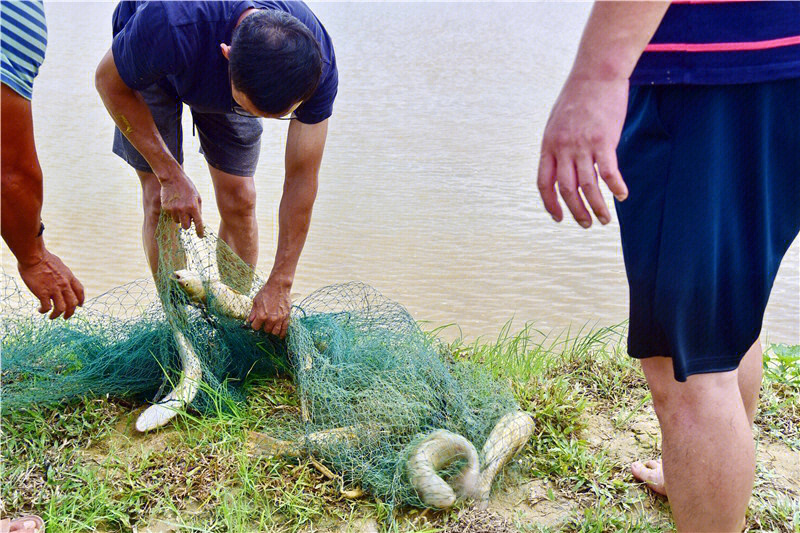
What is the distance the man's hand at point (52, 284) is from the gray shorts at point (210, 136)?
1075mm

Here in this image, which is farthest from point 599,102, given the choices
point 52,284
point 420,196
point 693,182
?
point 420,196

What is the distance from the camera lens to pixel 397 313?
3.50m

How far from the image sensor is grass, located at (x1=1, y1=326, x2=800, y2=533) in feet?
8.50

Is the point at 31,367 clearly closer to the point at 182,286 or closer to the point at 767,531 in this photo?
the point at 182,286

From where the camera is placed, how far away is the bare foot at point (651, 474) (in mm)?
2709

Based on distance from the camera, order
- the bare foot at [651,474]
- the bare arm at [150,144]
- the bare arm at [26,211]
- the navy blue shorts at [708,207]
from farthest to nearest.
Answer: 1. the bare arm at [150,144]
2. the bare foot at [651,474]
3. the bare arm at [26,211]
4. the navy blue shorts at [708,207]

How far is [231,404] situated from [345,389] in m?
0.49

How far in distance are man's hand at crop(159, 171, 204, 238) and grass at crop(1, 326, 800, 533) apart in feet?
2.59

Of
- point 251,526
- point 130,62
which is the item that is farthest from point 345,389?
point 130,62

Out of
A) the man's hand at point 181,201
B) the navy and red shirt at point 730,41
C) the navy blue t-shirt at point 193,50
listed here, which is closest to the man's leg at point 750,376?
the navy and red shirt at point 730,41

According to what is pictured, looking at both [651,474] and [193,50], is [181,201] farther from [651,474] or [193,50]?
[651,474]

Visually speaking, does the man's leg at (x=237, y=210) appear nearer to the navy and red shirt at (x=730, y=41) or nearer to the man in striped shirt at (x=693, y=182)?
the man in striped shirt at (x=693, y=182)

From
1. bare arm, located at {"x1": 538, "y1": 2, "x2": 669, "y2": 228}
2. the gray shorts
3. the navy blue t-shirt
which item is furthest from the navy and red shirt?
the gray shorts

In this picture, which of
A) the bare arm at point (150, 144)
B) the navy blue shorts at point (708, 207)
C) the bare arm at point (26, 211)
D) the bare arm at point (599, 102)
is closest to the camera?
the bare arm at point (599, 102)
